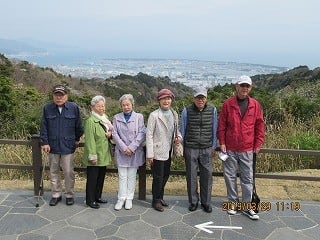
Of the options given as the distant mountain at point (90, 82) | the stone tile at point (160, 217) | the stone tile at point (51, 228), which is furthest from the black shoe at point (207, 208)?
the distant mountain at point (90, 82)

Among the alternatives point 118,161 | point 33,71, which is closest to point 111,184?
point 118,161

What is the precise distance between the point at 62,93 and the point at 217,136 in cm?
191

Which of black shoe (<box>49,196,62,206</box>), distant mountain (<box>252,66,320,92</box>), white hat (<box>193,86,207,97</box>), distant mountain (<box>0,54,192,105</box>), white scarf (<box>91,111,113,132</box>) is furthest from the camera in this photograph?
distant mountain (<box>0,54,192,105</box>)

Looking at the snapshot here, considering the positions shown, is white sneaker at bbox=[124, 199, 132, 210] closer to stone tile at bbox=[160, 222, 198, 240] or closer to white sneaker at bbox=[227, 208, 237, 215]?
stone tile at bbox=[160, 222, 198, 240]

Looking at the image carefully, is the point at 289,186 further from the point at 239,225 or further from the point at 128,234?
the point at 128,234

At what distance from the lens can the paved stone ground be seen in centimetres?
397

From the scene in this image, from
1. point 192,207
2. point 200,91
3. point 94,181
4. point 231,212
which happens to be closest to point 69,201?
point 94,181

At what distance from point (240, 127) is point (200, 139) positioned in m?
0.48

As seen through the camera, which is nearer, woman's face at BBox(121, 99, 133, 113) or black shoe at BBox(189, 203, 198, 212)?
woman's face at BBox(121, 99, 133, 113)

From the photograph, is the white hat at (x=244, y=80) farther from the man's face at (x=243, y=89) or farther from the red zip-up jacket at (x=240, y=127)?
the red zip-up jacket at (x=240, y=127)

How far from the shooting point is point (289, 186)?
5.62 m

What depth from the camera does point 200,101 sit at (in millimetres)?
4238

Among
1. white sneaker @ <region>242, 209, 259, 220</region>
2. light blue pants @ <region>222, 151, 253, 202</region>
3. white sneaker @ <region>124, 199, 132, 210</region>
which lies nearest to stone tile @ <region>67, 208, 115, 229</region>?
white sneaker @ <region>124, 199, 132, 210</region>
